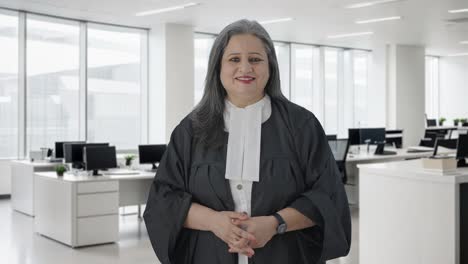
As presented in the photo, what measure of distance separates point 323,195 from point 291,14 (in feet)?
32.1

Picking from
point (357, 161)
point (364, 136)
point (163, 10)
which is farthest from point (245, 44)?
point (163, 10)

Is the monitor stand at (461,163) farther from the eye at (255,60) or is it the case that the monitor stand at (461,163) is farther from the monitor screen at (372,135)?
the monitor screen at (372,135)

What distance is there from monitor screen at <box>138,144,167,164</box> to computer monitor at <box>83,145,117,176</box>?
0.57m

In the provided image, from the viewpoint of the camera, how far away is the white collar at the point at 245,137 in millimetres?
1629

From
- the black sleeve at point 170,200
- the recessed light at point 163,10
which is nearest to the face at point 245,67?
the black sleeve at point 170,200

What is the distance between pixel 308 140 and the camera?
1658 millimetres

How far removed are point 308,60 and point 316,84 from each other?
0.75m

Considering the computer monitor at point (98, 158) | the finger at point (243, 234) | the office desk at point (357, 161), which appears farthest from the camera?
the office desk at point (357, 161)

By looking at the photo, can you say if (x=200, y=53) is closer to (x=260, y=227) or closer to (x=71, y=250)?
(x=71, y=250)

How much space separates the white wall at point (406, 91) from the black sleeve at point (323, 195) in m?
15.1

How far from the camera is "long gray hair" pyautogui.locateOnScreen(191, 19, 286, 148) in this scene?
1683mm

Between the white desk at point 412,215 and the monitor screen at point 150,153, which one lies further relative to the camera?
the monitor screen at point 150,153

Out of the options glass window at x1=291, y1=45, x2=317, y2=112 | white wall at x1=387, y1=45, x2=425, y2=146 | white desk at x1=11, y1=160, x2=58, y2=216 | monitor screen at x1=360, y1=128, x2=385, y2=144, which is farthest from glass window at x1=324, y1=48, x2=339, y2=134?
white desk at x1=11, y1=160, x2=58, y2=216

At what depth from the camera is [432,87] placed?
20.5 metres
